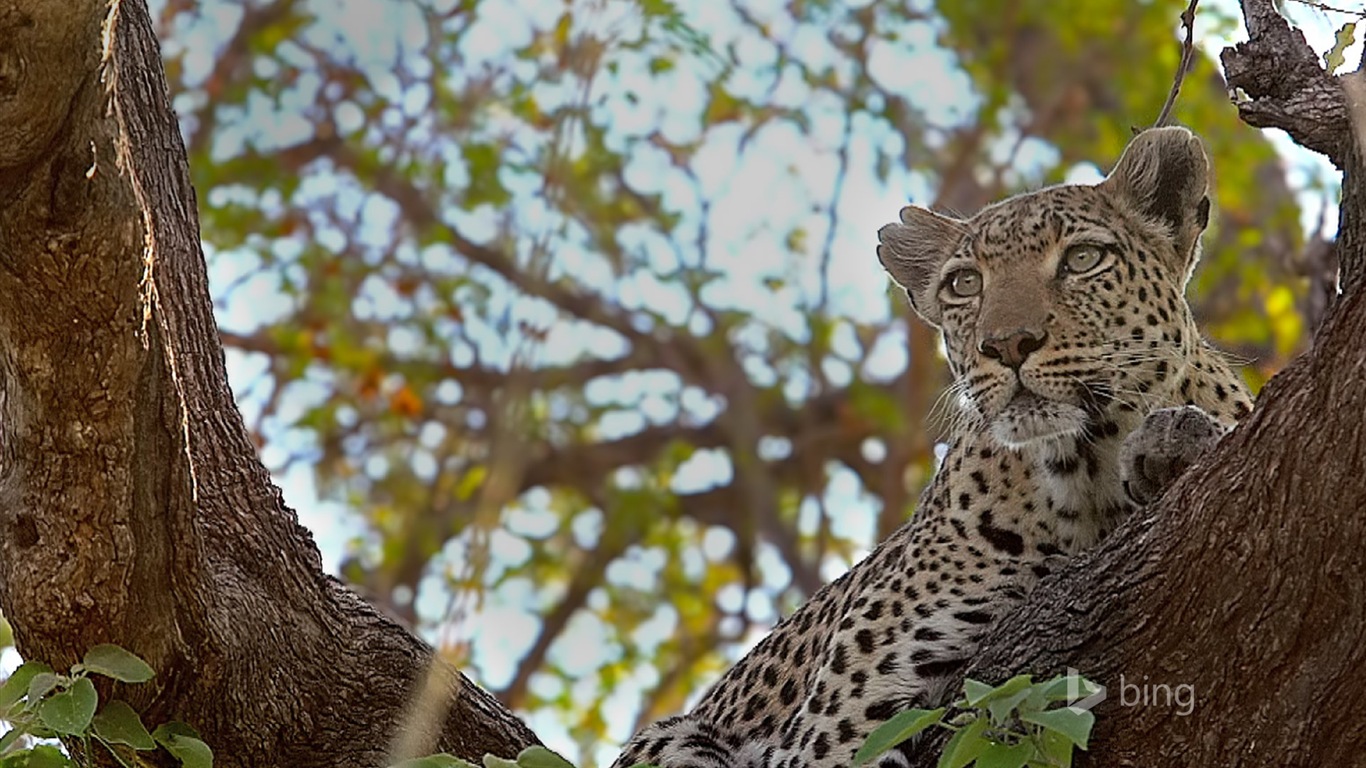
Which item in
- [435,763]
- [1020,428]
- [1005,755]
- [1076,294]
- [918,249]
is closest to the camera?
[1005,755]

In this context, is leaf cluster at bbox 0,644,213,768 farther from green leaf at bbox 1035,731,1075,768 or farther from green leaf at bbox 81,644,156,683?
green leaf at bbox 1035,731,1075,768

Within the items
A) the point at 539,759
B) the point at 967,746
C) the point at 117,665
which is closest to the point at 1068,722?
the point at 967,746

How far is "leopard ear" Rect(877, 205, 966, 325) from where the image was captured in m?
6.74

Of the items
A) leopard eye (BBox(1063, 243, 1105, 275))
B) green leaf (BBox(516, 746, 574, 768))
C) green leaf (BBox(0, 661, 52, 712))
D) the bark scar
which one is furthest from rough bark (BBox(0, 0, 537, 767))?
leopard eye (BBox(1063, 243, 1105, 275))

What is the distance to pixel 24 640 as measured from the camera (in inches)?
191

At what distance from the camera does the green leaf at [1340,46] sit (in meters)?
4.76

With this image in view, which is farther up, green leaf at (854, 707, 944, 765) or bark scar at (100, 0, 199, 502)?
bark scar at (100, 0, 199, 502)

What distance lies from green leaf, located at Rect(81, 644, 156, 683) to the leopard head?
2.56m

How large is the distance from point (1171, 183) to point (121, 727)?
3.47 m

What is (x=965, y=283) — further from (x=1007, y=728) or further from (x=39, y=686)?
(x=39, y=686)

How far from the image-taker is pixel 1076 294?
604 cm

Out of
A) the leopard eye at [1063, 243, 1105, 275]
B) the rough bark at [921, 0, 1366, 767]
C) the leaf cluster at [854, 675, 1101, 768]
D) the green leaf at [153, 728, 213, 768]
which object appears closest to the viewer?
the leaf cluster at [854, 675, 1101, 768]

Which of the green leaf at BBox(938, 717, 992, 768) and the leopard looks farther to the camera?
the leopard

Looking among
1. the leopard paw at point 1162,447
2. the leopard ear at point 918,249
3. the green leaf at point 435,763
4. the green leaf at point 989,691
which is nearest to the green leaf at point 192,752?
the green leaf at point 435,763
